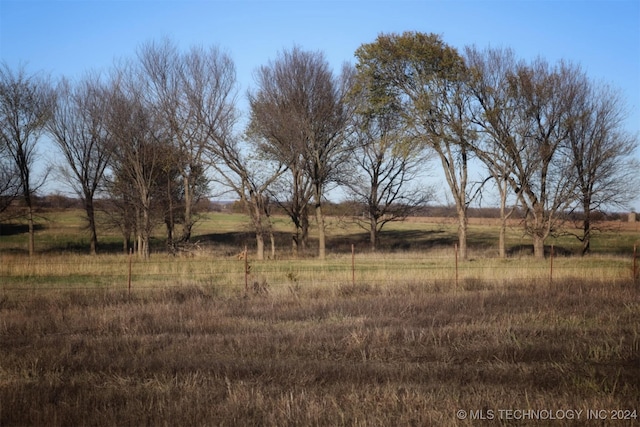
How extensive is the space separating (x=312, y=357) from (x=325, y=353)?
278mm

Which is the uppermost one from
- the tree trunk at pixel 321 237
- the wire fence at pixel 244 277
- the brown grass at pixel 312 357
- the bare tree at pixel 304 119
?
the bare tree at pixel 304 119

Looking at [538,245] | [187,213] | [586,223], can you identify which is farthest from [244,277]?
[586,223]

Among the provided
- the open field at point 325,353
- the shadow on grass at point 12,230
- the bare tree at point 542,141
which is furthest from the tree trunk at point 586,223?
the shadow on grass at point 12,230

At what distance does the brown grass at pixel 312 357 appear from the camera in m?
6.18

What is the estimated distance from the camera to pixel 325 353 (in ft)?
29.3


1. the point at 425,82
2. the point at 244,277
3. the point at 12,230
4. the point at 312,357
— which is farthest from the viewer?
the point at 12,230

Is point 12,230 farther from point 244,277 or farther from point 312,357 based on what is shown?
point 312,357

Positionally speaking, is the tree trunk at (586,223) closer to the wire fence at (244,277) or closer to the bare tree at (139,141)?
the wire fence at (244,277)

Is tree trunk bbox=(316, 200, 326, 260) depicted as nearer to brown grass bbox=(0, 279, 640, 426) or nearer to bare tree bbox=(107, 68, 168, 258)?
bare tree bbox=(107, 68, 168, 258)

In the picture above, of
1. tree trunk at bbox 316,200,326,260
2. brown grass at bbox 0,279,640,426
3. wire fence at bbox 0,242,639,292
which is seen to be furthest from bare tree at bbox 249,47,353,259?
brown grass at bbox 0,279,640,426

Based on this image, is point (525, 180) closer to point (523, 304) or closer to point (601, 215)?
point (601, 215)

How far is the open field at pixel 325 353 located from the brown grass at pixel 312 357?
32 millimetres

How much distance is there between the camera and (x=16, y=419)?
5.96 metres

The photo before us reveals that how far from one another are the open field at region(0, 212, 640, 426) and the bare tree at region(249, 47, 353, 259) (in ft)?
55.5
